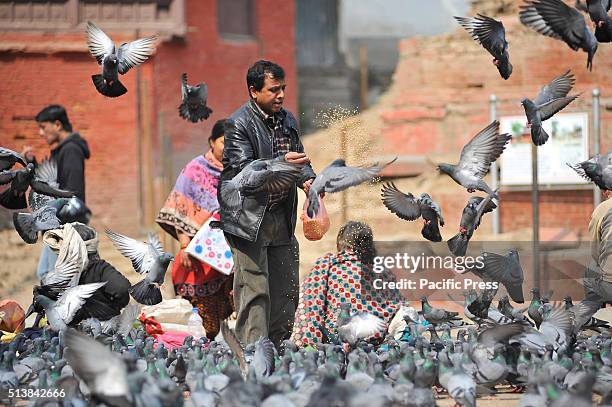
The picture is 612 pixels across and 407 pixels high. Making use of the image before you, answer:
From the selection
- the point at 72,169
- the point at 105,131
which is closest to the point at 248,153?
the point at 72,169

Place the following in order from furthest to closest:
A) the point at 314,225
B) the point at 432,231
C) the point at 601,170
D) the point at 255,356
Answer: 1. the point at 432,231
2. the point at 601,170
3. the point at 314,225
4. the point at 255,356

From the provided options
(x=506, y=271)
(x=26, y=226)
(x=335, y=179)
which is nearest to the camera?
(x=335, y=179)

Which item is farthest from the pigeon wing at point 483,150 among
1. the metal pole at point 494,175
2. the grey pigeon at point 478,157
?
the metal pole at point 494,175

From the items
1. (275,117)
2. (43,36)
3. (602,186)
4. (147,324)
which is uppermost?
(43,36)

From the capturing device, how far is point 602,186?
6934 mm

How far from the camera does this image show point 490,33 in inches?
273

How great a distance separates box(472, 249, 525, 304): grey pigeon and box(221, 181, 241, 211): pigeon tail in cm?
223

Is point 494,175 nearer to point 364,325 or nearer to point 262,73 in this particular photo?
point 364,325

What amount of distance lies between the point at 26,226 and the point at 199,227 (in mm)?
1137

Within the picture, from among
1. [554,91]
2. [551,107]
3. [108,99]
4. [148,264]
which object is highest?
[108,99]

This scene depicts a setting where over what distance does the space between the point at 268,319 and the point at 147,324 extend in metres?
1.80

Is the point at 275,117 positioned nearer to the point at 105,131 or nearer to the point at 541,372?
the point at 541,372

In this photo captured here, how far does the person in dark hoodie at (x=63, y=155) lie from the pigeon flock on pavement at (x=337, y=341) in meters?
0.23

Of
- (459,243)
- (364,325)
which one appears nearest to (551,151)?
(459,243)
